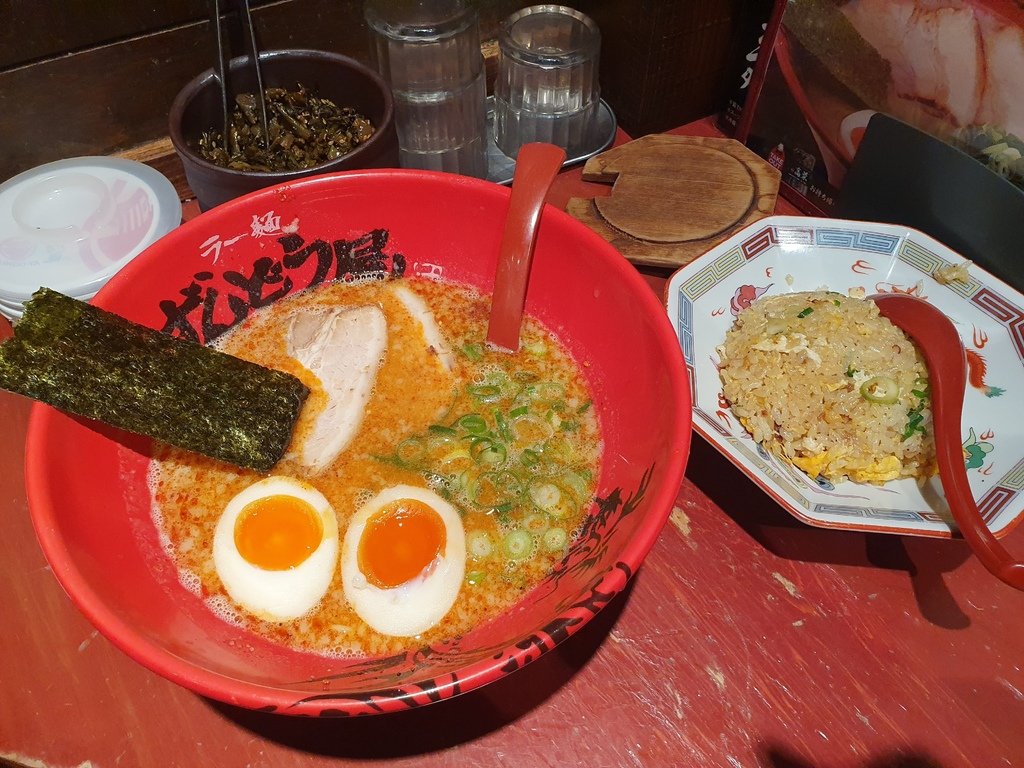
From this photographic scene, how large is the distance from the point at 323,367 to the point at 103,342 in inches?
15.4

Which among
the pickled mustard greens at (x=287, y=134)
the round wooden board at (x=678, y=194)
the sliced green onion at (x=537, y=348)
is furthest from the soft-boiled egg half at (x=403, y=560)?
the round wooden board at (x=678, y=194)

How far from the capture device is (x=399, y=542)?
1.07 metres

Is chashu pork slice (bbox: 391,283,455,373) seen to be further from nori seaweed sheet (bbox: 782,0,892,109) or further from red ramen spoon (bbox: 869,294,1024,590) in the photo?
nori seaweed sheet (bbox: 782,0,892,109)

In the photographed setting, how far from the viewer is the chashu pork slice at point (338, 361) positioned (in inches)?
47.4

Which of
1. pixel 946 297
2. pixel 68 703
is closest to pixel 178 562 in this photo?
pixel 68 703

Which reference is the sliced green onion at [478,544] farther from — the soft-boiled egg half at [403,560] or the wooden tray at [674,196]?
the wooden tray at [674,196]

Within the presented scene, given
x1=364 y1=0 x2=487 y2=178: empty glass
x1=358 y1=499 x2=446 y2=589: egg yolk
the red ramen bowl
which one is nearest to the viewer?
the red ramen bowl

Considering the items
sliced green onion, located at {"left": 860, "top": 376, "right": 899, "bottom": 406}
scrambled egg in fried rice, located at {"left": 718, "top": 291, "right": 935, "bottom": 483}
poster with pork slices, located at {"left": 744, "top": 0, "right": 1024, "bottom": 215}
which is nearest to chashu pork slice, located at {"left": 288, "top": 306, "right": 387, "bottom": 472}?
scrambled egg in fried rice, located at {"left": 718, "top": 291, "right": 935, "bottom": 483}

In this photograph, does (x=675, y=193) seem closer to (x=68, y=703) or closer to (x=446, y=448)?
(x=446, y=448)

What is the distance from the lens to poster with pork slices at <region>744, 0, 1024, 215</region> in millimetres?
1246

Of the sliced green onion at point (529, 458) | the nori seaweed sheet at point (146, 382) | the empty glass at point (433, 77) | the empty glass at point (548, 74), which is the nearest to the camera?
the nori seaweed sheet at point (146, 382)

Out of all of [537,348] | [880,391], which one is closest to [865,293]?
[880,391]

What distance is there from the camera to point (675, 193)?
167 centimetres

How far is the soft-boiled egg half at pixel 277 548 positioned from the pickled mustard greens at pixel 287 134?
2.24 feet
